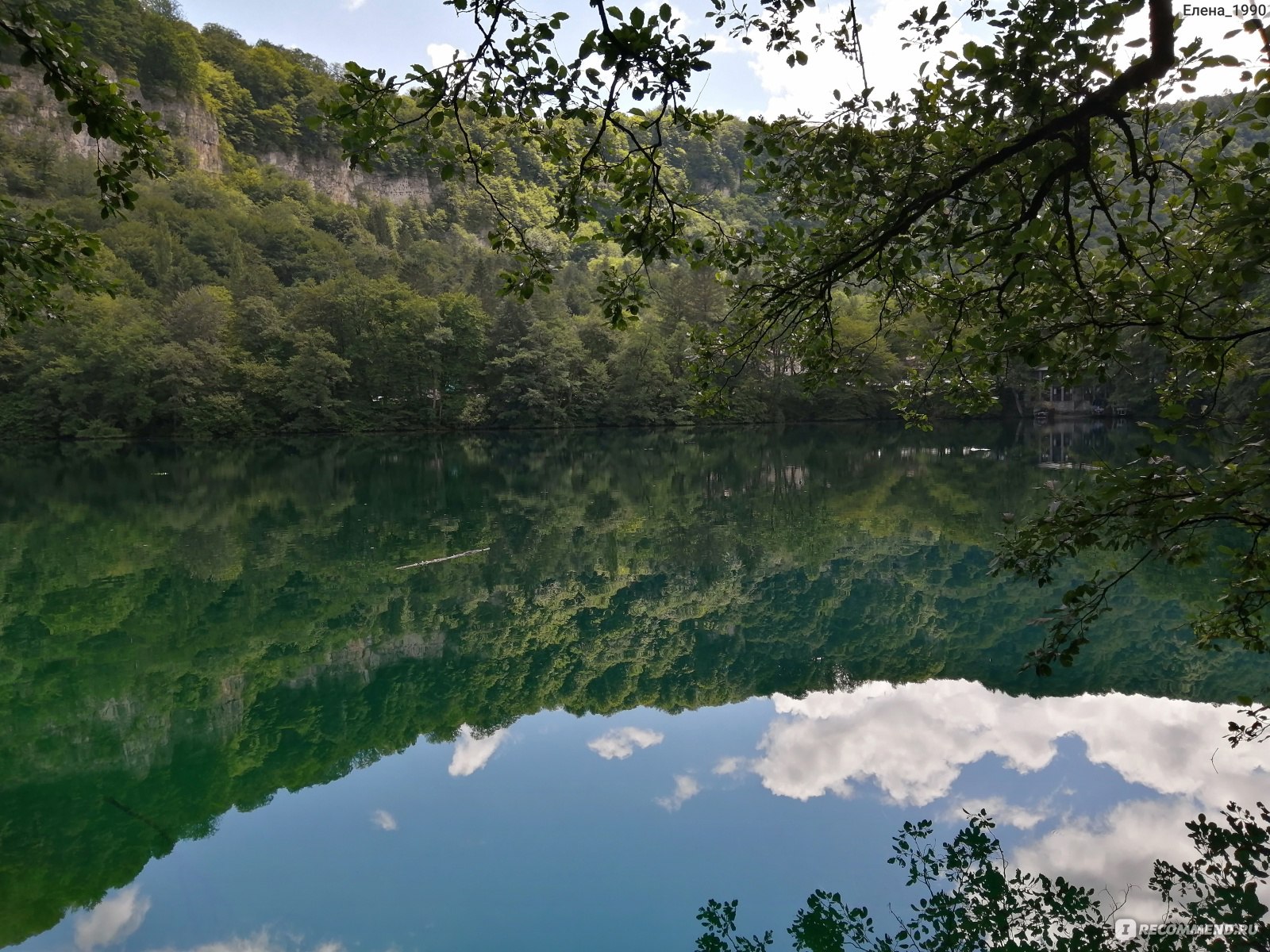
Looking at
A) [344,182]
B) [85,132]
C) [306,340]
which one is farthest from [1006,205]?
[344,182]

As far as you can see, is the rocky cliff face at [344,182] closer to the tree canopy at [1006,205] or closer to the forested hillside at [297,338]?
the forested hillside at [297,338]

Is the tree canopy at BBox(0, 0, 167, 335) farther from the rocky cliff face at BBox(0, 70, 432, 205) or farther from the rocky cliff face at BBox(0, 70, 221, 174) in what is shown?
the rocky cliff face at BBox(0, 70, 221, 174)

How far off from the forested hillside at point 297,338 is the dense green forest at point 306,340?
15cm

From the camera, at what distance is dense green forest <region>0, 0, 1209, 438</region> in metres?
50.8

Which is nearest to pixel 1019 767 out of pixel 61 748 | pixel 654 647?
pixel 654 647

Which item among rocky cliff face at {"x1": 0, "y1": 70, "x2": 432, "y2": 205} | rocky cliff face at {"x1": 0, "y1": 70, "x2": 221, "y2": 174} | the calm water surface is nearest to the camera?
the calm water surface

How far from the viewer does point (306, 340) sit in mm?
53656

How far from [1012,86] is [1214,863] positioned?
510cm

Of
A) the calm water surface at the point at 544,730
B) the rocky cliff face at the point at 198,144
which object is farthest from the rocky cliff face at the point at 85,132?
the calm water surface at the point at 544,730

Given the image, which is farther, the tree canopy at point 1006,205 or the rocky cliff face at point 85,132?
the rocky cliff face at point 85,132

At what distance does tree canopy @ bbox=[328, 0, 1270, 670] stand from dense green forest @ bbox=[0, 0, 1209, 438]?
3466 cm

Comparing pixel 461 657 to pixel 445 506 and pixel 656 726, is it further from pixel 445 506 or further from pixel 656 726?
pixel 445 506

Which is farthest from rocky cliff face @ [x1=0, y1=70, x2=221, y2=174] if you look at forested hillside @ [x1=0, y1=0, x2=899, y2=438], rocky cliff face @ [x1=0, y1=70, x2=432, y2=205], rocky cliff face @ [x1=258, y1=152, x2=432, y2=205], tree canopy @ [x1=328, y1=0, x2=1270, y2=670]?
tree canopy @ [x1=328, y1=0, x2=1270, y2=670]

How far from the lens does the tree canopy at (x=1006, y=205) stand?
3.38 meters
